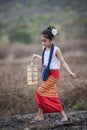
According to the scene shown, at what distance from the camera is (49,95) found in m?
7.66

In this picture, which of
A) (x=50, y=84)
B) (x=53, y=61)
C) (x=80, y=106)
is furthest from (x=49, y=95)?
(x=80, y=106)

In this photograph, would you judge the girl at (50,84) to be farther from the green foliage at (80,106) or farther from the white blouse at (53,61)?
the green foliage at (80,106)

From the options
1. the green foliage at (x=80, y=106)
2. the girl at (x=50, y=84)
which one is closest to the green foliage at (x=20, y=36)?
the green foliage at (x=80, y=106)

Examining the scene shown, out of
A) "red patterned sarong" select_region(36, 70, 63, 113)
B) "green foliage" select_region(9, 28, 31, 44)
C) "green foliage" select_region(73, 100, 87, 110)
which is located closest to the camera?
"red patterned sarong" select_region(36, 70, 63, 113)

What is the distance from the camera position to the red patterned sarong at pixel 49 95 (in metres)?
7.64

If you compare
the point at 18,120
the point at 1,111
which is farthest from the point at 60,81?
the point at 18,120

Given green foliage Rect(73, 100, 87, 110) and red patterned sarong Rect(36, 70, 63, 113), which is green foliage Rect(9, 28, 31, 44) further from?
red patterned sarong Rect(36, 70, 63, 113)

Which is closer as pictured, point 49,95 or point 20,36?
point 49,95

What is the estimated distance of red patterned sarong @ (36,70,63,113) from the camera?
7.64 m

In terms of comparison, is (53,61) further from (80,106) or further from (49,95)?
(80,106)

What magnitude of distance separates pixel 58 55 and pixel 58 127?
1.05 meters

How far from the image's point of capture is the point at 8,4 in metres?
24.4

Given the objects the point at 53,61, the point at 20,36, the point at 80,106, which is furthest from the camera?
the point at 20,36

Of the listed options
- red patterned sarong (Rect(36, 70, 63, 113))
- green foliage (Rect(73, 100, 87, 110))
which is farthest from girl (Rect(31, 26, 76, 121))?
green foliage (Rect(73, 100, 87, 110))
